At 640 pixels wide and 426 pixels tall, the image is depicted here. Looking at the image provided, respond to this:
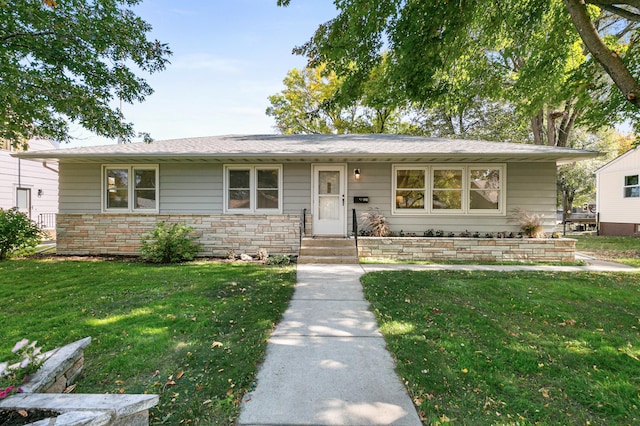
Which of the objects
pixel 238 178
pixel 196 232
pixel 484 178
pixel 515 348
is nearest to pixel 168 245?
pixel 196 232

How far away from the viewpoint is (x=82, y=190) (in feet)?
27.6

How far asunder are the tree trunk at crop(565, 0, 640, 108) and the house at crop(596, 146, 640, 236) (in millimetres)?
13698

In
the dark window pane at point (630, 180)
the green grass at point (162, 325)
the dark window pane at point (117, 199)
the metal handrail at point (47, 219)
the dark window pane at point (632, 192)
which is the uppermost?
the dark window pane at point (630, 180)

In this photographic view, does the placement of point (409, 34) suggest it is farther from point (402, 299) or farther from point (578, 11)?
point (402, 299)

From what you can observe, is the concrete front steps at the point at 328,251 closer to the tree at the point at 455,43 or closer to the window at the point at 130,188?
the tree at the point at 455,43

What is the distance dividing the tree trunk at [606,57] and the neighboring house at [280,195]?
4083 millimetres

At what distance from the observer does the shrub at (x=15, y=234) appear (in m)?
7.46

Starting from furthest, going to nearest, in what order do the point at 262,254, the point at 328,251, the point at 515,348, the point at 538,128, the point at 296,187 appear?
the point at 538,128 < the point at 296,187 < the point at 262,254 < the point at 328,251 < the point at 515,348

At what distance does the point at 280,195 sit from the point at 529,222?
22.8 ft

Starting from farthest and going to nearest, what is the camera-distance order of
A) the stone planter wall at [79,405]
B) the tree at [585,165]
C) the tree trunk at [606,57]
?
the tree at [585,165], the tree trunk at [606,57], the stone planter wall at [79,405]

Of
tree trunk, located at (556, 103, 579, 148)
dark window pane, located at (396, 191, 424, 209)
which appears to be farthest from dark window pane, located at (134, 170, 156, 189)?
tree trunk, located at (556, 103, 579, 148)

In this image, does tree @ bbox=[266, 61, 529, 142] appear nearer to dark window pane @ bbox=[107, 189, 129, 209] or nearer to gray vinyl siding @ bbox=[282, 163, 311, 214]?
gray vinyl siding @ bbox=[282, 163, 311, 214]

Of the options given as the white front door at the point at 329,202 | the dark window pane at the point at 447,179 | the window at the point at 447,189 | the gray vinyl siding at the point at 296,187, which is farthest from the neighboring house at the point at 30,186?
the dark window pane at the point at 447,179

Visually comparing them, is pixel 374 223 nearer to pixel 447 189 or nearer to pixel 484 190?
pixel 447 189
